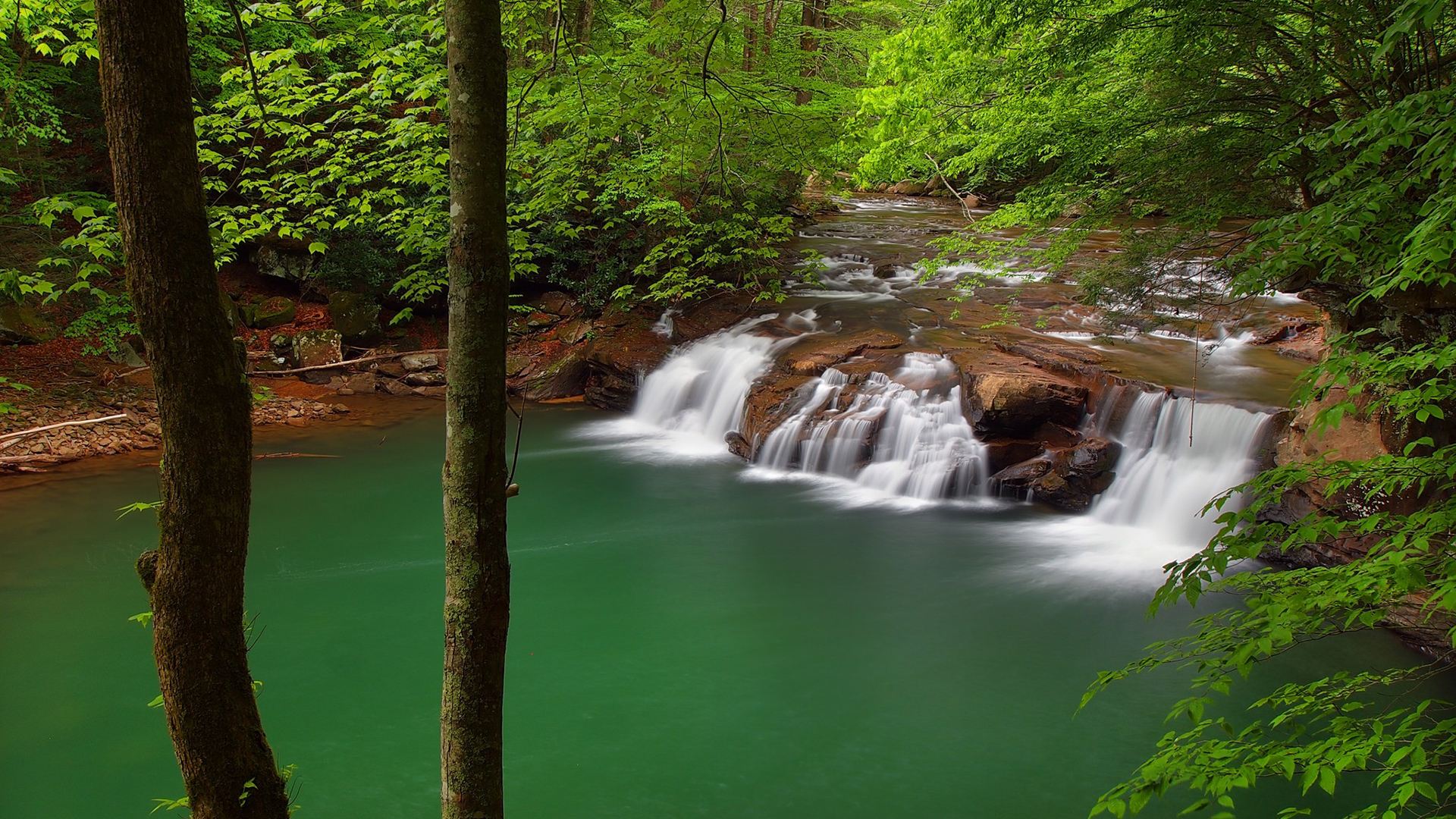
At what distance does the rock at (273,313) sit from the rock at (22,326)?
295cm

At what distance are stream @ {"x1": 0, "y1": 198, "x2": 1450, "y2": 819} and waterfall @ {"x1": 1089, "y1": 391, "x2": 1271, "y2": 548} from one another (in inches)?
1.3

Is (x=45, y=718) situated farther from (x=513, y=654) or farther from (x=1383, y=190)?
(x=1383, y=190)

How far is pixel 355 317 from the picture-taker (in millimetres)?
16062

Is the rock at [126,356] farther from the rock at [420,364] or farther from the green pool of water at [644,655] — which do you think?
the rock at [420,364]

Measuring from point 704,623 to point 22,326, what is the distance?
11.9m

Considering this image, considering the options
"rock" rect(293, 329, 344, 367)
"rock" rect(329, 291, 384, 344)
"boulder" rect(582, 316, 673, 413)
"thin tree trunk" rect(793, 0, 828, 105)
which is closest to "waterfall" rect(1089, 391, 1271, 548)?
"boulder" rect(582, 316, 673, 413)

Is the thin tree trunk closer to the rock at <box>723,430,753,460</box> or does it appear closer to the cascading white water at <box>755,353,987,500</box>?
the cascading white water at <box>755,353,987,500</box>

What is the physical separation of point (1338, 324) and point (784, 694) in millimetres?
5553

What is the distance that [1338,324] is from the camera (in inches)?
290

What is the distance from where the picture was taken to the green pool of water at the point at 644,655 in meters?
5.91

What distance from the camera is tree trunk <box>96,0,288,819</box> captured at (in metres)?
2.40

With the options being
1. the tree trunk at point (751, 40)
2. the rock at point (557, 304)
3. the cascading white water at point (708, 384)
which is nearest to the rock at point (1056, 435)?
the cascading white water at point (708, 384)

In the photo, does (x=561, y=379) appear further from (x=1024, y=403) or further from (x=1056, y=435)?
(x=1056, y=435)

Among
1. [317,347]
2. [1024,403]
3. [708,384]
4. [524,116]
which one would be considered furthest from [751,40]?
[524,116]
